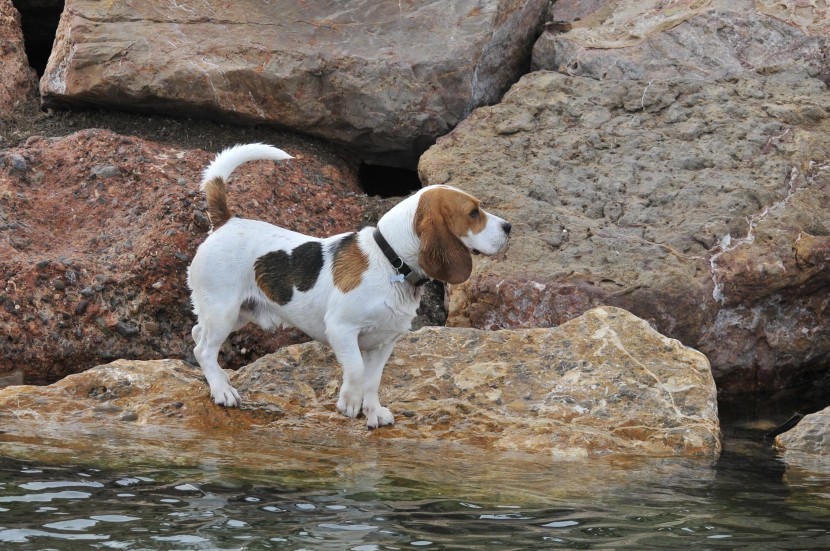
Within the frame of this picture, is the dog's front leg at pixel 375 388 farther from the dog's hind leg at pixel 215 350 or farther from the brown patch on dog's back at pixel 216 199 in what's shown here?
the brown patch on dog's back at pixel 216 199

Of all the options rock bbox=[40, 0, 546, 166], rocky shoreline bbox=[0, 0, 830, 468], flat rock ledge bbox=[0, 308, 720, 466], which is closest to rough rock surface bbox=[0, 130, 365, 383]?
rocky shoreline bbox=[0, 0, 830, 468]

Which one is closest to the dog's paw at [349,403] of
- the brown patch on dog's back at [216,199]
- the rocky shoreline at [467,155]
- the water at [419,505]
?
the water at [419,505]

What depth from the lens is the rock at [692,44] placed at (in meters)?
10.5

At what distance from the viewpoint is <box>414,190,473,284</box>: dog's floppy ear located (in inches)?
260

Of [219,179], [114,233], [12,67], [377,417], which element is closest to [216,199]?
[219,179]

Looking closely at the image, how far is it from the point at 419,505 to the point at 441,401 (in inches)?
63.1

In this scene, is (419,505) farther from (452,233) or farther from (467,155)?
(467,155)

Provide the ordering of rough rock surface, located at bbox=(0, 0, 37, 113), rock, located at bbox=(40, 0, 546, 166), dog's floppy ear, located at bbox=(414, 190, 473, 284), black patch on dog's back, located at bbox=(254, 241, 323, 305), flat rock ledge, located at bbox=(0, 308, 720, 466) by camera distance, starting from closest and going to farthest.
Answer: dog's floppy ear, located at bbox=(414, 190, 473, 284)
flat rock ledge, located at bbox=(0, 308, 720, 466)
black patch on dog's back, located at bbox=(254, 241, 323, 305)
rock, located at bbox=(40, 0, 546, 166)
rough rock surface, located at bbox=(0, 0, 37, 113)

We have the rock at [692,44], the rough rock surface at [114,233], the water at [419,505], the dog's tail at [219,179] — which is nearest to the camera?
the water at [419,505]

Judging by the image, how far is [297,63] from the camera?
10320 millimetres

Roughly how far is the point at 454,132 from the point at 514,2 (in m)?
1.68

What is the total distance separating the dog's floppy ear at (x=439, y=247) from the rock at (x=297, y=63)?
3.83 metres

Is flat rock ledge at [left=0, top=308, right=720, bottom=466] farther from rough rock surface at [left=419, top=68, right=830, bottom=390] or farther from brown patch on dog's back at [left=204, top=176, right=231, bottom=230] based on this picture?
brown patch on dog's back at [left=204, top=176, right=231, bottom=230]

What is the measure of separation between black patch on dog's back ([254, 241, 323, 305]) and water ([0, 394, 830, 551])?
3.45 ft
